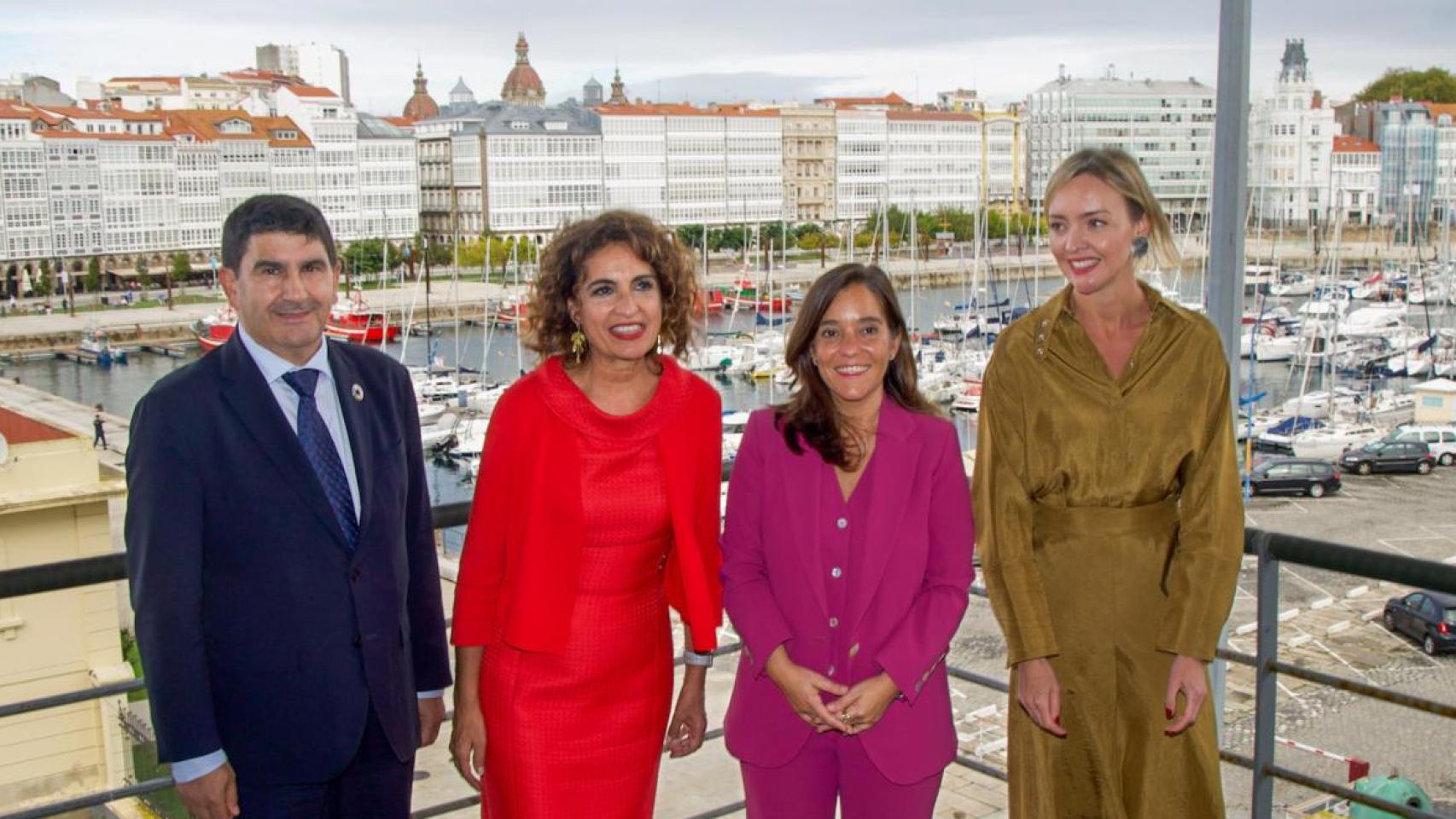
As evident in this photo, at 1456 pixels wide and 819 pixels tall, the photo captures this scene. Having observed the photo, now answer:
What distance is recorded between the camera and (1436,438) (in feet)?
94.9

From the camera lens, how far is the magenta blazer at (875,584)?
187 centimetres

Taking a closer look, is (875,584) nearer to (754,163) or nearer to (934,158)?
(754,163)

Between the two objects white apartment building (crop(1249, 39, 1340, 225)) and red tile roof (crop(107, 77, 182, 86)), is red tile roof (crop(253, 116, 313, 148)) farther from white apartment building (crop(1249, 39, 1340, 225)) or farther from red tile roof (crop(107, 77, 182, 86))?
white apartment building (crop(1249, 39, 1340, 225))

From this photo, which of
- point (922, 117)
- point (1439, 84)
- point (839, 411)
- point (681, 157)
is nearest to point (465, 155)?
point (681, 157)

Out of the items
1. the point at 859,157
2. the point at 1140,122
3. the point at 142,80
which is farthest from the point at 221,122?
the point at 1140,122

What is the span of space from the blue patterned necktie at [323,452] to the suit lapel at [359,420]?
14 mm

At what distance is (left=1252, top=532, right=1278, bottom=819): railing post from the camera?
2062mm

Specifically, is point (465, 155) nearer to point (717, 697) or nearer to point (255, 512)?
point (717, 697)

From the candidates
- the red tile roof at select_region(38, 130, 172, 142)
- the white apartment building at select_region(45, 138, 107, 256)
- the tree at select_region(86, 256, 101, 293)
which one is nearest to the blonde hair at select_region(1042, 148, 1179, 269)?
the tree at select_region(86, 256, 101, 293)

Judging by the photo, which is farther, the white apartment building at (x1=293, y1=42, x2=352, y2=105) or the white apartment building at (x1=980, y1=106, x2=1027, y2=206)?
the white apartment building at (x1=980, y1=106, x2=1027, y2=206)

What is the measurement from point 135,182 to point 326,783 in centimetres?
5970

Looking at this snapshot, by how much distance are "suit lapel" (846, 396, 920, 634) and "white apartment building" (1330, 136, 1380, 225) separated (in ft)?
138

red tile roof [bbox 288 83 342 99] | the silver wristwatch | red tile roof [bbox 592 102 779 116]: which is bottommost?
the silver wristwatch

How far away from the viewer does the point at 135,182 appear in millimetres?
56750
